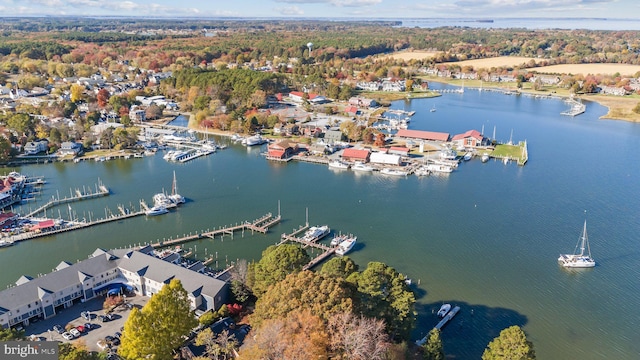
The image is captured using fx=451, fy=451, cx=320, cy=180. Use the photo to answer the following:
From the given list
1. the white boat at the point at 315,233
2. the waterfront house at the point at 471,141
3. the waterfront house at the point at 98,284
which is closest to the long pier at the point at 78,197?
the waterfront house at the point at 98,284

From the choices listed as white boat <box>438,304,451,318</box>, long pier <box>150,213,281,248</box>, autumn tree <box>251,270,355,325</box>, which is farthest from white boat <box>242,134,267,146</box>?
autumn tree <box>251,270,355,325</box>

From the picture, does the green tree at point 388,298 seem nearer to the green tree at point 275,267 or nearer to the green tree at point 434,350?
the green tree at point 434,350

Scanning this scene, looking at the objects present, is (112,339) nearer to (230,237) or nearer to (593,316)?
(230,237)

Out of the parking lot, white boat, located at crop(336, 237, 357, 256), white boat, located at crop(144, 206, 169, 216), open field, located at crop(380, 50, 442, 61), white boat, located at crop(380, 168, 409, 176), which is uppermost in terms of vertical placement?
open field, located at crop(380, 50, 442, 61)

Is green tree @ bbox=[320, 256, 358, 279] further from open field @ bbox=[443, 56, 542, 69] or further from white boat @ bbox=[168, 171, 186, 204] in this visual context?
open field @ bbox=[443, 56, 542, 69]

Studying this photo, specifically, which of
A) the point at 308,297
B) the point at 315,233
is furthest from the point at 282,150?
the point at 308,297

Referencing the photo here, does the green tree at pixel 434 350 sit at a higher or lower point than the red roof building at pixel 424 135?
lower

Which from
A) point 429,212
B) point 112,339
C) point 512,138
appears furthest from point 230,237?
point 512,138
